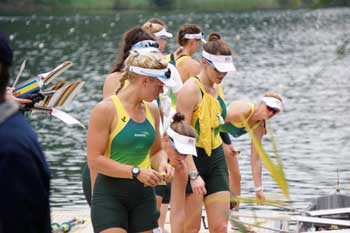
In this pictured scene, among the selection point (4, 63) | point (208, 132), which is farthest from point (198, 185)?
point (4, 63)

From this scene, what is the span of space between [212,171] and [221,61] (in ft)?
2.74

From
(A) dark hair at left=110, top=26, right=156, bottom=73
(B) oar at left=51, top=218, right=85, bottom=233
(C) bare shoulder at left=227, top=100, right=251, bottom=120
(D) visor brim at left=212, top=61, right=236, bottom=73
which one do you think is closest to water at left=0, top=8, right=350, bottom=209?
(C) bare shoulder at left=227, top=100, right=251, bottom=120

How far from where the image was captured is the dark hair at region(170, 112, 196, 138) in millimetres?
8234

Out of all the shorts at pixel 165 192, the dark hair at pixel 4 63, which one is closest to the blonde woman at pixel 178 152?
the shorts at pixel 165 192

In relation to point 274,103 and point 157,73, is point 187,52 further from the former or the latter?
point 157,73

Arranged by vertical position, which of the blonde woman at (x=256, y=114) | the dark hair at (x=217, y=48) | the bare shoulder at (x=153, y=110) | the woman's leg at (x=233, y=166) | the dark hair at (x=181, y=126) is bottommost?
the woman's leg at (x=233, y=166)

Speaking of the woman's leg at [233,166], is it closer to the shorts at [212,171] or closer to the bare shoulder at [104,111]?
the shorts at [212,171]

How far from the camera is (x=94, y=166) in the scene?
22.5 ft

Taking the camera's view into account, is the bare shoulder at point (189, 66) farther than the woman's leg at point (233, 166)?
No

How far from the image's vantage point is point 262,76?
37.8m

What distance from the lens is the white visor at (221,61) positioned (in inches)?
340

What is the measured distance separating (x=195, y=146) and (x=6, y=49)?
452 cm

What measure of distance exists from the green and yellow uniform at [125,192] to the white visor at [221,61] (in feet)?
5.97

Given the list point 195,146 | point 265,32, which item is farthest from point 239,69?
point 195,146
